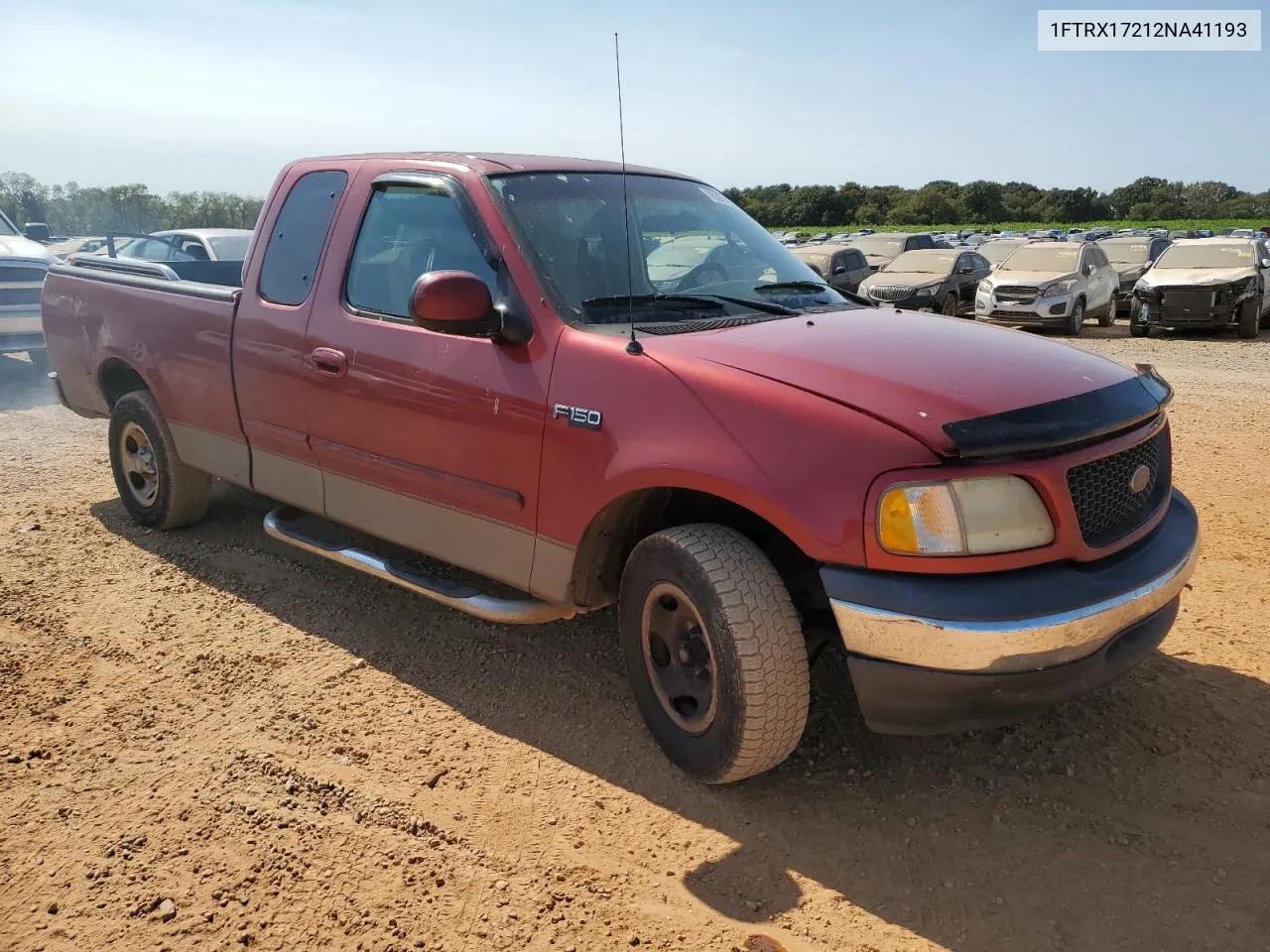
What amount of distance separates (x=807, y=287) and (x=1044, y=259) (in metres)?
14.9

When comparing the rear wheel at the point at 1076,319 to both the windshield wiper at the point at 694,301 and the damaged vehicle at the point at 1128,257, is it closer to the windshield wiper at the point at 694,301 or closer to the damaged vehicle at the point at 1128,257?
the damaged vehicle at the point at 1128,257

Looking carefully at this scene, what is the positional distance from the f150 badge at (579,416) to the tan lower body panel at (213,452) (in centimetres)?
215

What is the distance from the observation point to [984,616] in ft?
8.23

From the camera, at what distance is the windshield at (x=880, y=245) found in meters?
22.3

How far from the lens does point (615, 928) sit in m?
2.54

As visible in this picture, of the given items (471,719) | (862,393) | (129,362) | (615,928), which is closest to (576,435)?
(862,393)

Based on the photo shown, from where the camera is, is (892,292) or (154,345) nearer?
(154,345)

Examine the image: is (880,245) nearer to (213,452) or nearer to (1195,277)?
(1195,277)

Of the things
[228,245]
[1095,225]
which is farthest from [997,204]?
[228,245]

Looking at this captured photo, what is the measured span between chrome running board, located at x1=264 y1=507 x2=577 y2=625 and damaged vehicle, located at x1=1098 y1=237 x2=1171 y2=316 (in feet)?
61.7

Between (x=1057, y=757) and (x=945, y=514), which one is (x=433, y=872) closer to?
(x=945, y=514)

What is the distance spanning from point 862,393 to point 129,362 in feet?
14.1

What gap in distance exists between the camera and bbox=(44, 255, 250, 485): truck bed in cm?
472

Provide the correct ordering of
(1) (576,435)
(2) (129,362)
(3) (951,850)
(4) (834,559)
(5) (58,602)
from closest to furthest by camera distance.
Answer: (4) (834,559) < (3) (951,850) < (1) (576,435) < (5) (58,602) < (2) (129,362)
